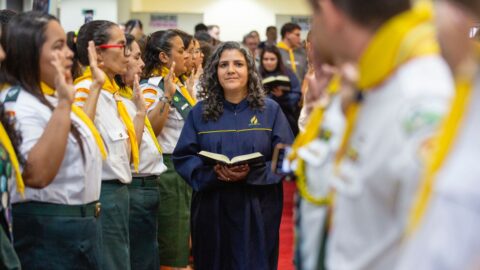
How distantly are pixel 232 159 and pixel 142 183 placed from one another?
2.10 ft

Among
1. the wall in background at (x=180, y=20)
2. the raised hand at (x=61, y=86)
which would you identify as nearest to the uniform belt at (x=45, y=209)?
the raised hand at (x=61, y=86)

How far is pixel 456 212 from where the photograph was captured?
4.58 feet

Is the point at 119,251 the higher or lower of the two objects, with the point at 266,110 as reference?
lower

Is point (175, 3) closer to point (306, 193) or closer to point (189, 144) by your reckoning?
point (189, 144)

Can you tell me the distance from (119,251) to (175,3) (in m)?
16.1

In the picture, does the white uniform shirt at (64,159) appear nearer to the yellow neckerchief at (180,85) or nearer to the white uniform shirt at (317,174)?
the white uniform shirt at (317,174)

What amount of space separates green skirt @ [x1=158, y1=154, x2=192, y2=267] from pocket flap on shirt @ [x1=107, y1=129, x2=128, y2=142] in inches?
52.9

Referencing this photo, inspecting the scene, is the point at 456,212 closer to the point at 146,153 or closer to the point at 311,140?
the point at 311,140

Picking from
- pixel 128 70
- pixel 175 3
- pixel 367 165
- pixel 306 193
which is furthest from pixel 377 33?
pixel 175 3

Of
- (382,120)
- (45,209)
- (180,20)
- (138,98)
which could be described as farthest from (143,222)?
(180,20)

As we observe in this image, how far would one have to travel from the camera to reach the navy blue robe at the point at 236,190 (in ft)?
16.3

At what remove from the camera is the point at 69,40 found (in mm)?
5270

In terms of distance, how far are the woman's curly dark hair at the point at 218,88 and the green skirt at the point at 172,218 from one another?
0.81 metres

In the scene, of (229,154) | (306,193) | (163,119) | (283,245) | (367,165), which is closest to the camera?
(367,165)
